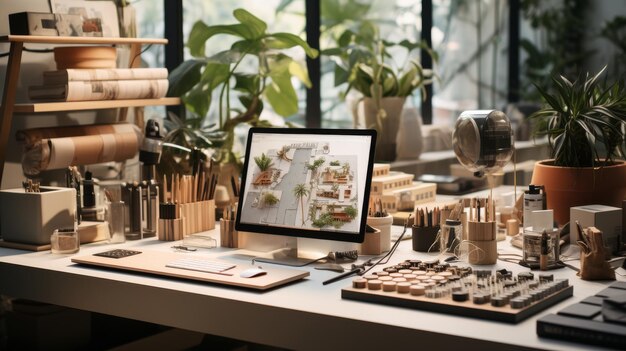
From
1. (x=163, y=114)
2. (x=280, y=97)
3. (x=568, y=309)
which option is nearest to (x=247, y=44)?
(x=280, y=97)

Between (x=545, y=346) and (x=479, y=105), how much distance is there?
569 cm

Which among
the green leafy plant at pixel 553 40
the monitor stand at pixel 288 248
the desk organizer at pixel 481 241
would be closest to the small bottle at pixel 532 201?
the desk organizer at pixel 481 241

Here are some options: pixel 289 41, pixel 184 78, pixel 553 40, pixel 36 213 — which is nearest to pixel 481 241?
pixel 36 213

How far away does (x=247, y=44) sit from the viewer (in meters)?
3.68

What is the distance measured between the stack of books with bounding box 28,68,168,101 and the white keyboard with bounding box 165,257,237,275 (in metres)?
0.85

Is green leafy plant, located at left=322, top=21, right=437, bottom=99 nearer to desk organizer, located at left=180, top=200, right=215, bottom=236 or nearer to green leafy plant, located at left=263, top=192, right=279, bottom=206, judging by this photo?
desk organizer, located at left=180, top=200, right=215, bottom=236

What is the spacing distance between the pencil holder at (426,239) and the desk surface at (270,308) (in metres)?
0.03

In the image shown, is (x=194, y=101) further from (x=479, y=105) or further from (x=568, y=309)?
(x=479, y=105)

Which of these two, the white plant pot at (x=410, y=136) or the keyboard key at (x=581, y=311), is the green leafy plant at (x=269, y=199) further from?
the white plant pot at (x=410, y=136)

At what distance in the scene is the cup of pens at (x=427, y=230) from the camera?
2711mm

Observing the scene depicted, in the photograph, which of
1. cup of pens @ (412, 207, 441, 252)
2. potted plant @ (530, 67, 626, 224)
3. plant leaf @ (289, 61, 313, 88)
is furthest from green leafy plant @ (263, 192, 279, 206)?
plant leaf @ (289, 61, 313, 88)

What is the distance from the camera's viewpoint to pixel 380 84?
4.16 m

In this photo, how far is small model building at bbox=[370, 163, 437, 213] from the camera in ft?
10.5

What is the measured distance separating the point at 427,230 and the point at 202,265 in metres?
0.71
